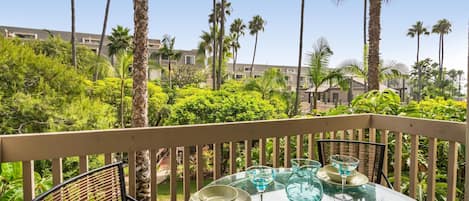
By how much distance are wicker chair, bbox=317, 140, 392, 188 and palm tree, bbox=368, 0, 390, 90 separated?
462cm

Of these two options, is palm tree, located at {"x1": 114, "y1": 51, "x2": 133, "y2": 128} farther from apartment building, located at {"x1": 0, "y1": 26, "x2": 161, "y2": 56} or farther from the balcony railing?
apartment building, located at {"x1": 0, "y1": 26, "x2": 161, "y2": 56}

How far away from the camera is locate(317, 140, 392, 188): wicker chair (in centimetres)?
183

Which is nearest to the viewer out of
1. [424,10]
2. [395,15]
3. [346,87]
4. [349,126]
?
Result: [349,126]

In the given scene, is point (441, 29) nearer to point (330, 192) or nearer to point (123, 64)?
point (123, 64)

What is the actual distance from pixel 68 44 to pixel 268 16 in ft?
46.6

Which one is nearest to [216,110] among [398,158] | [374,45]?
[374,45]

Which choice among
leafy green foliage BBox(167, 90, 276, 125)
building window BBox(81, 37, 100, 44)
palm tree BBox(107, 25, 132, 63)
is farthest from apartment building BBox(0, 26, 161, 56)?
leafy green foliage BBox(167, 90, 276, 125)

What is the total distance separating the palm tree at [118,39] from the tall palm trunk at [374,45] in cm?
1515

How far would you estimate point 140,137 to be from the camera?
1575 millimetres

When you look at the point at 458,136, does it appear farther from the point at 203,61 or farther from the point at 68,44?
the point at 203,61

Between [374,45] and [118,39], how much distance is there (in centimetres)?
1595

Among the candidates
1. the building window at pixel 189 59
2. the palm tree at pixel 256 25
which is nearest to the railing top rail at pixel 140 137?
the building window at pixel 189 59

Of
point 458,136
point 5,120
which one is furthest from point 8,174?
point 5,120

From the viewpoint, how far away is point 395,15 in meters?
15.6
